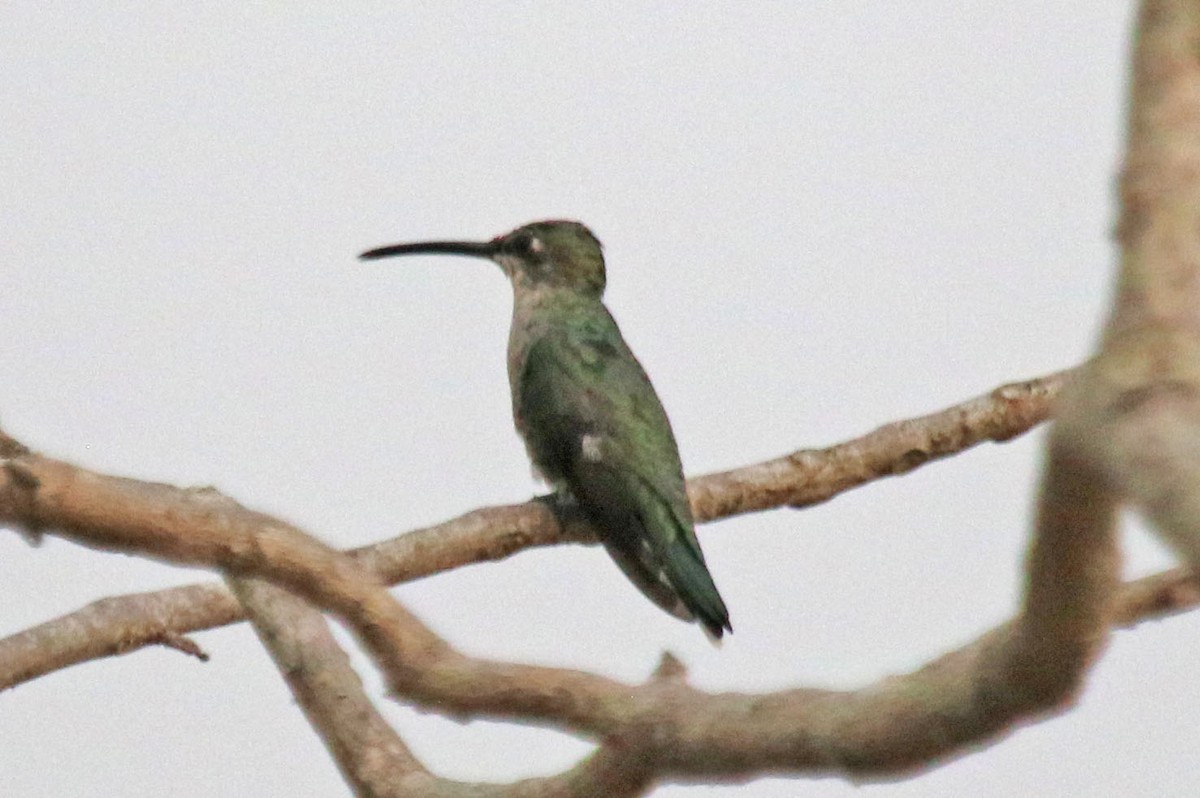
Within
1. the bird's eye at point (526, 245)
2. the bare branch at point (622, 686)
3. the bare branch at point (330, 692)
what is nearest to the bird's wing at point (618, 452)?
the bird's eye at point (526, 245)

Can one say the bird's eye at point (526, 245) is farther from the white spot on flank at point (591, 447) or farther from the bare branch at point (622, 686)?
the bare branch at point (622, 686)

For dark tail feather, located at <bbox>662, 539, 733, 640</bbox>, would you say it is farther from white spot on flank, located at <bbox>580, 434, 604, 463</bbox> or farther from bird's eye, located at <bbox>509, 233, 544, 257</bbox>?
bird's eye, located at <bbox>509, 233, 544, 257</bbox>

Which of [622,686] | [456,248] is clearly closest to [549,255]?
[456,248]

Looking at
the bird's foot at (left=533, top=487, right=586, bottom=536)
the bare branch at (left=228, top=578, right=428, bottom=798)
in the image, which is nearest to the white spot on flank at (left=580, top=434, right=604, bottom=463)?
the bird's foot at (left=533, top=487, right=586, bottom=536)

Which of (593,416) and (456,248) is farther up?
(456,248)

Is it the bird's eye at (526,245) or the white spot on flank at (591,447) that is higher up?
the bird's eye at (526,245)

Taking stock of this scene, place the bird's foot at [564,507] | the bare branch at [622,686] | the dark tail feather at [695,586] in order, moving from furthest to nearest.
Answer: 1. the dark tail feather at [695,586]
2. the bird's foot at [564,507]
3. the bare branch at [622,686]

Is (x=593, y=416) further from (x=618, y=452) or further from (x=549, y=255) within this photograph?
(x=549, y=255)

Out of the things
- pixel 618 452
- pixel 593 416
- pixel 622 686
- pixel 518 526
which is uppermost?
pixel 593 416
